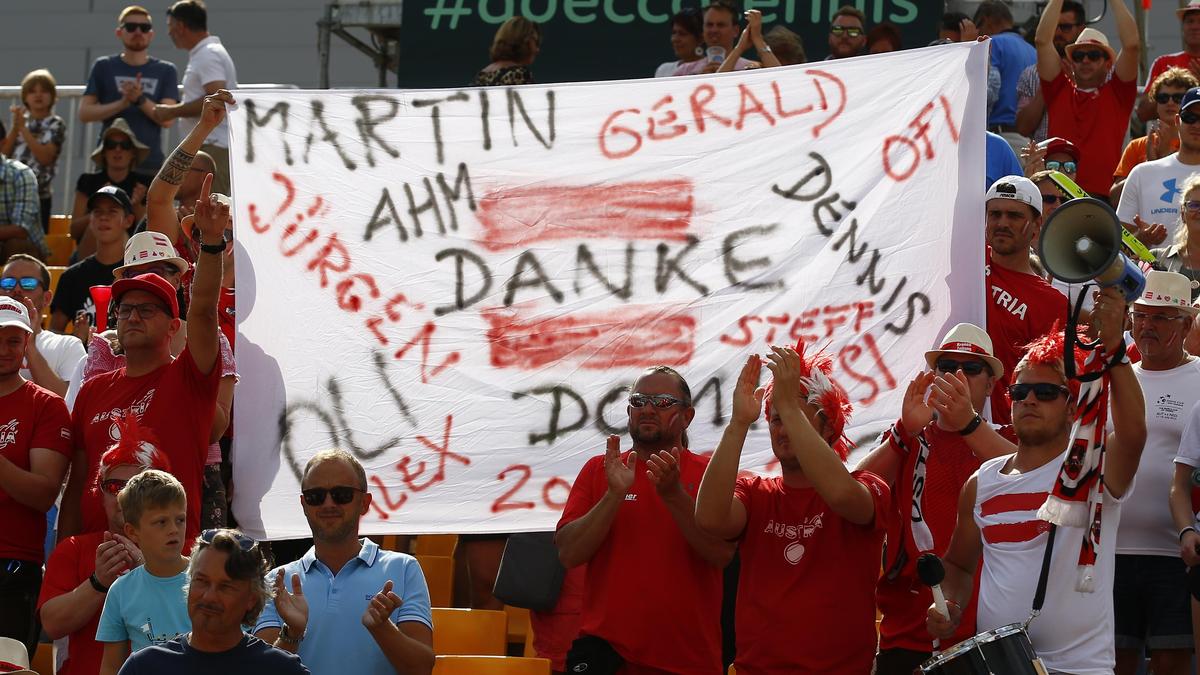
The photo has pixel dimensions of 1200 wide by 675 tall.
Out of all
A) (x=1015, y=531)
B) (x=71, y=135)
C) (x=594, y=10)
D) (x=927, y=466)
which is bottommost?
(x=1015, y=531)

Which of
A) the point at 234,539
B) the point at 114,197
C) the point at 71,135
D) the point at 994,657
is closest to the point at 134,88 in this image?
the point at 71,135

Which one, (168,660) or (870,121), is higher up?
(870,121)

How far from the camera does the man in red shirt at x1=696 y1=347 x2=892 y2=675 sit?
17.9 feet

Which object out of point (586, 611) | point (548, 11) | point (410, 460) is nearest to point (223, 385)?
point (410, 460)

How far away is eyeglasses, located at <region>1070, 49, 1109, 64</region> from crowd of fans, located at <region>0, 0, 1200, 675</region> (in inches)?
116

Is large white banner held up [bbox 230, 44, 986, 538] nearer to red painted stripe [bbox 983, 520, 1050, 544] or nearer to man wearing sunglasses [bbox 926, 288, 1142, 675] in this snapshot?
man wearing sunglasses [bbox 926, 288, 1142, 675]

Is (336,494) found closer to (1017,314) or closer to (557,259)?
(557,259)

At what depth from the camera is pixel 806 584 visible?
5539mm

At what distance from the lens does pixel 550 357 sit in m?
6.91

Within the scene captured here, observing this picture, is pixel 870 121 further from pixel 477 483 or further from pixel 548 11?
pixel 548 11

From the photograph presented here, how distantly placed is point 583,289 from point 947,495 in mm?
1782

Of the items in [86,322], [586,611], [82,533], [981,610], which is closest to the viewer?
[981,610]

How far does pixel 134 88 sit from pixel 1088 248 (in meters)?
8.46

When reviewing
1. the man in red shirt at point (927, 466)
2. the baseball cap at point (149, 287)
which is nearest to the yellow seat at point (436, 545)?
the baseball cap at point (149, 287)
